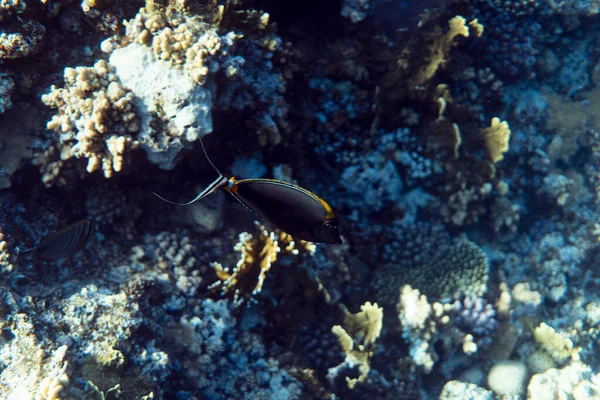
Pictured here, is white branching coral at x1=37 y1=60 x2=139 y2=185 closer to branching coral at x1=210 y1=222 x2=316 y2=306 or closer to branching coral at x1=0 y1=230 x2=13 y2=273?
branching coral at x1=0 y1=230 x2=13 y2=273

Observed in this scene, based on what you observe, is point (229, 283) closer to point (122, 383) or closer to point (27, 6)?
point (122, 383)

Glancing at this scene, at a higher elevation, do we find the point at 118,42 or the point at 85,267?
the point at 118,42

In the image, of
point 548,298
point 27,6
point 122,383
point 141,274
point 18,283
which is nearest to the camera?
point 122,383

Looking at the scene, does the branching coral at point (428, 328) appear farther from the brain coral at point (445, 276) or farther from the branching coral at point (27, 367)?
the branching coral at point (27, 367)

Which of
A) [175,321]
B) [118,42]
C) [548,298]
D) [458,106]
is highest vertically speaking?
[118,42]

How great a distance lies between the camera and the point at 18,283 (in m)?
2.96

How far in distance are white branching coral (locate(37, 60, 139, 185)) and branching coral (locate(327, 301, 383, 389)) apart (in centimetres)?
271

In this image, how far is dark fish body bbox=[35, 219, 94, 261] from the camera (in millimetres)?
2811

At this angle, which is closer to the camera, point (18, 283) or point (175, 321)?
point (18, 283)

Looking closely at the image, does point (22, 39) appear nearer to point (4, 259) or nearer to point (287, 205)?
point (4, 259)

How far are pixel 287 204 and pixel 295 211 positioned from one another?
0.18 ft

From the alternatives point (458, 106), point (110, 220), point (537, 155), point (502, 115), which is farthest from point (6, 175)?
point (537, 155)

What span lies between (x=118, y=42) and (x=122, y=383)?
110 inches

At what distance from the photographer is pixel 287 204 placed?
6.36 feet
